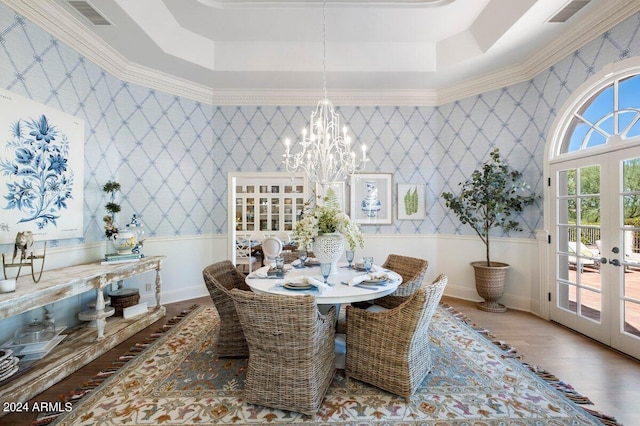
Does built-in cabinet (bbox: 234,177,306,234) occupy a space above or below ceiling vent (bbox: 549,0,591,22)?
below

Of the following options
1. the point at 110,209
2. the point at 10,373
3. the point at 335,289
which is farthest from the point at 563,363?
the point at 110,209

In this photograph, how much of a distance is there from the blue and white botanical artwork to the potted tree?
4525 millimetres

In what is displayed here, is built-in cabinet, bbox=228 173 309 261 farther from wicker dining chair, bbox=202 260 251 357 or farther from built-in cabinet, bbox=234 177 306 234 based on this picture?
wicker dining chair, bbox=202 260 251 357

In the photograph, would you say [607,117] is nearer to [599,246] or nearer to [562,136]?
[562,136]

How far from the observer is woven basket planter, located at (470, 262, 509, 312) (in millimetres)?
3605

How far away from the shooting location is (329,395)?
198cm

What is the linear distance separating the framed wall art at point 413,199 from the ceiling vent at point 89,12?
416 cm

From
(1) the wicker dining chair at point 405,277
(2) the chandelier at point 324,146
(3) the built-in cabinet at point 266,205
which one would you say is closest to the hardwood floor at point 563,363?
(1) the wicker dining chair at point 405,277

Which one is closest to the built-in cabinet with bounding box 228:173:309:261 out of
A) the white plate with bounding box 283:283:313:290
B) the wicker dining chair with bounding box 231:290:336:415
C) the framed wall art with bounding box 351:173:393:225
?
the framed wall art with bounding box 351:173:393:225

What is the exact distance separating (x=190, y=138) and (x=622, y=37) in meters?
5.08

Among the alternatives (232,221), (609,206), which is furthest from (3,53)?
(609,206)

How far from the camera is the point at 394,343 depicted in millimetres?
1921

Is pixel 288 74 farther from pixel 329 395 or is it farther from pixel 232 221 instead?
pixel 329 395

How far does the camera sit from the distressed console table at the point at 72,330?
6.33ft
